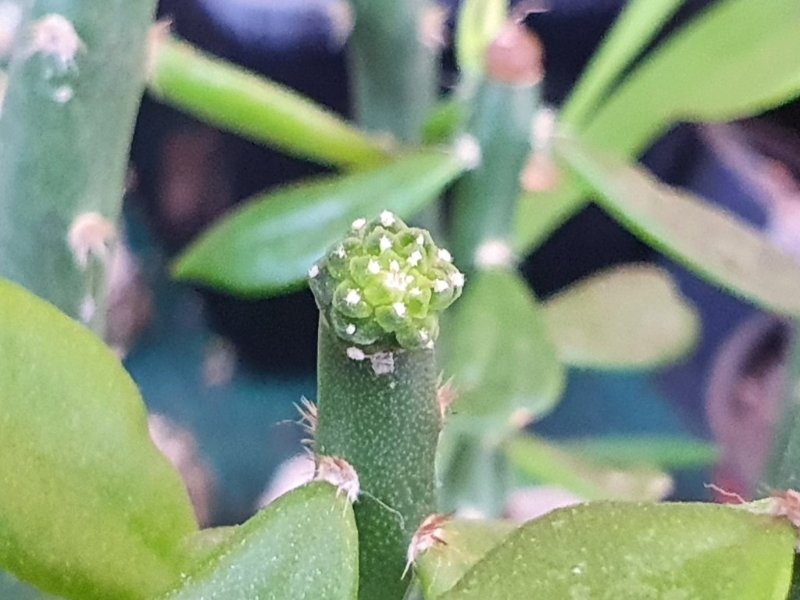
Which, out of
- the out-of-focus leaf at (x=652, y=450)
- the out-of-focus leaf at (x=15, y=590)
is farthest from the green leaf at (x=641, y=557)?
the out-of-focus leaf at (x=652, y=450)

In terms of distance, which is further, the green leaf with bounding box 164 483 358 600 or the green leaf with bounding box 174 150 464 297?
the green leaf with bounding box 174 150 464 297

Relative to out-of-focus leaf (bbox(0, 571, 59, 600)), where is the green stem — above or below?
above

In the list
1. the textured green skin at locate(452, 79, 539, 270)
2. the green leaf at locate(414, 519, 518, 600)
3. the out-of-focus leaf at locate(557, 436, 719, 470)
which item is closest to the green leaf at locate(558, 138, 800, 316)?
Answer: the textured green skin at locate(452, 79, 539, 270)

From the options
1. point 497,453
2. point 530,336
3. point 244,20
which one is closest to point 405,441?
point 530,336

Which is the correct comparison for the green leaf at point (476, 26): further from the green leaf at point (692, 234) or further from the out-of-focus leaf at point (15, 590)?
the out-of-focus leaf at point (15, 590)

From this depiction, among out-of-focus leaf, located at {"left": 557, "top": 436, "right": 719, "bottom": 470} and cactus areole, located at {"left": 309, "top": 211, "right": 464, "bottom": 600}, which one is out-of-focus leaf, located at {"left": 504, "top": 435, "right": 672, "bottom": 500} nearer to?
out-of-focus leaf, located at {"left": 557, "top": 436, "right": 719, "bottom": 470}

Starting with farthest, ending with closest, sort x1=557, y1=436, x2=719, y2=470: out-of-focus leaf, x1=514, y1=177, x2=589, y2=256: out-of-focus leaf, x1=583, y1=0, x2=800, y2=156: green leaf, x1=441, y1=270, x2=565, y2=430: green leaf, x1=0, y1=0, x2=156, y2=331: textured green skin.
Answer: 1. x1=557, y1=436, x2=719, y2=470: out-of-focus leaf
2. x1=514, y1=177, x2=589, y2=256: out-of-focus leaf
3. x1=583, y1=0, x2=800, y2=156: green leaf
4. x1=441, y1=270, x2=565, y2=430: green leaf
5. x1=0, y1=0, x2=156, y2=331: textured green skin

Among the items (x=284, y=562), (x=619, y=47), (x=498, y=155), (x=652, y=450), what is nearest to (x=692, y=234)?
(x=498, y=155)
